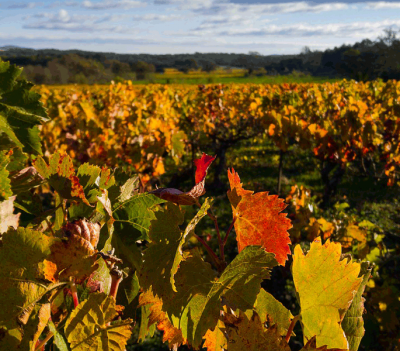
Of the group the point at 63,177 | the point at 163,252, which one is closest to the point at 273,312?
the point at 163,252

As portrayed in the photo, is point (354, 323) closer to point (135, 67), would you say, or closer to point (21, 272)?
point (21, 272)

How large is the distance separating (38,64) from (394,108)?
35.5 meters

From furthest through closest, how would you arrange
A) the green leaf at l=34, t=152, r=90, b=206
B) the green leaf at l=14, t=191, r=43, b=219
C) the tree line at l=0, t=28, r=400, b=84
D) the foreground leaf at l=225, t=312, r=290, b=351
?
the tree line at l=0, t=28, r=400, b=84
the green leaf at l=14, t=191, r=43, b=219
the green leaf at l=34, t=152, r=90, b=206
the foreground leaf at l=225, t=312, r=290, b=351

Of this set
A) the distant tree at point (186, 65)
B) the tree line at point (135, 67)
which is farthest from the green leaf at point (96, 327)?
the distant tree at point (186, 65)

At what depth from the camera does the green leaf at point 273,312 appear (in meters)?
0.61

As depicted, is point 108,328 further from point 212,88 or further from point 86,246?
point 212,88

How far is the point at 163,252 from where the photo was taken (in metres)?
0.57

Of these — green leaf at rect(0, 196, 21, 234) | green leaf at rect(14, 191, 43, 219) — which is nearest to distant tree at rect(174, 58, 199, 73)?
green leaf at rect(14, 191, 43, 219)

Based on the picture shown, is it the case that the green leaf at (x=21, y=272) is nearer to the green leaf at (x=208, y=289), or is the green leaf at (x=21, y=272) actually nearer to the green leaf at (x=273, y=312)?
the green leaf at (x=208, y=289)

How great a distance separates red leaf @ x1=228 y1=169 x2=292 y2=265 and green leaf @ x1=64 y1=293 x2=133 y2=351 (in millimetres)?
231

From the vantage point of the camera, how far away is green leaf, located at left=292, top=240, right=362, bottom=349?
55 centimetres

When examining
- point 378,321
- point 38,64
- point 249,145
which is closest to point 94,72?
point 38,64

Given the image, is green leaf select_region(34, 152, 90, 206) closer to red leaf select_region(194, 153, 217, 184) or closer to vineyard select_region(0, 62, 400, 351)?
vineyard select_region(0, 62, 400, 351)

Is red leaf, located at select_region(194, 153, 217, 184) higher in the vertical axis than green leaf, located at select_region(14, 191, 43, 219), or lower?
higher
